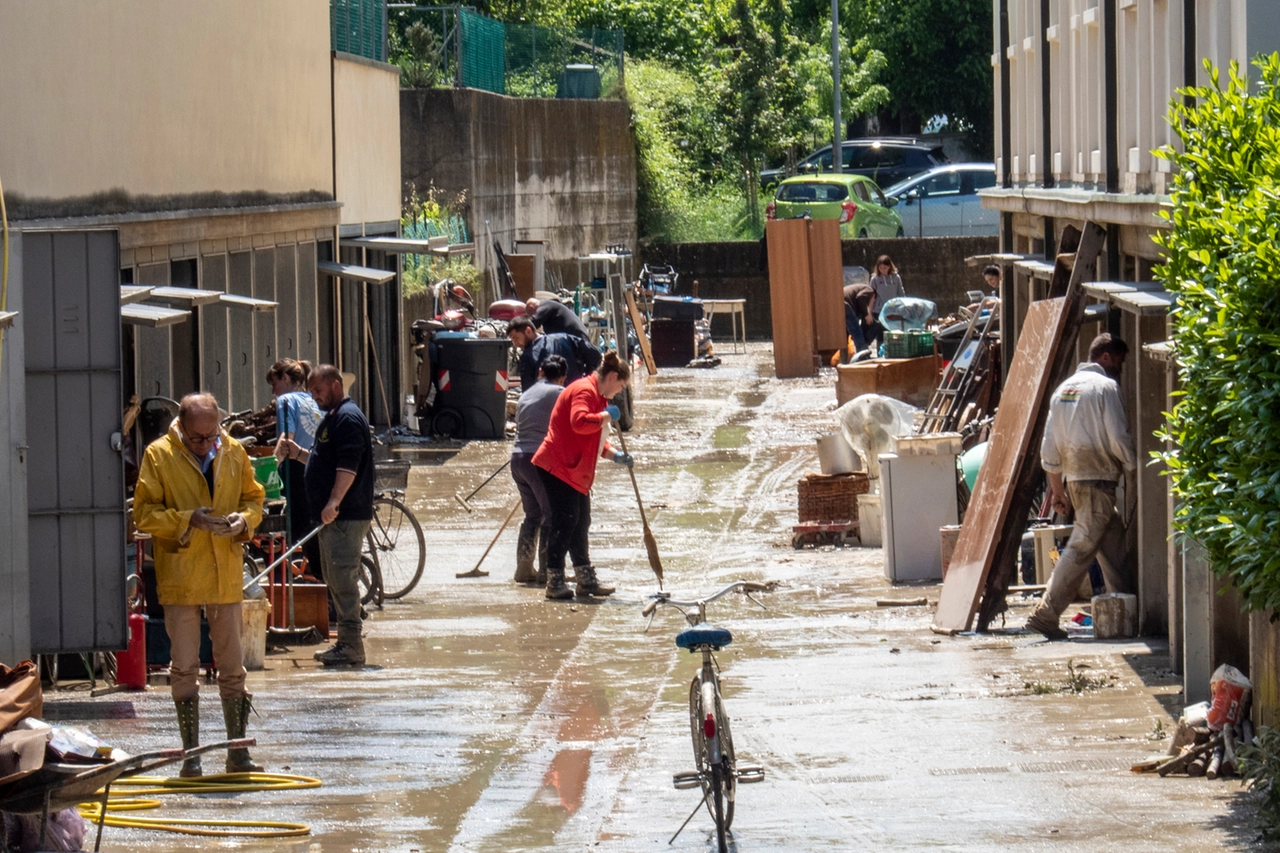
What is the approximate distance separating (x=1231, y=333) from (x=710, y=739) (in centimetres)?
245

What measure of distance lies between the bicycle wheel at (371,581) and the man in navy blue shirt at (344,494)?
1679 millimetres

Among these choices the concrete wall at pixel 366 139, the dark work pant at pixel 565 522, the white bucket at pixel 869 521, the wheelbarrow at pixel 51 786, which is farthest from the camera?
the concrete wall at pixel 366 139

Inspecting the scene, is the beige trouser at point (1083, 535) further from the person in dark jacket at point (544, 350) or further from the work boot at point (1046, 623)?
the person in dark jacket at point (544, 350)

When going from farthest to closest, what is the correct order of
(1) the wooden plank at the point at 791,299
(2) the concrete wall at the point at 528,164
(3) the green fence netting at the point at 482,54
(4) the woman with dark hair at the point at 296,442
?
(3) the green fence netting at the point at 482,54 < (1) the wooden plank at the point at 791,299 < (2) the concrete wall at the point at 528,164 < (4) the woman with dark hair at the point at 296,442

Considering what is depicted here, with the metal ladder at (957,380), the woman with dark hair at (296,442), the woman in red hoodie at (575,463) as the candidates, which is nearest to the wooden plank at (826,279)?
the metal ladder at (957,380)

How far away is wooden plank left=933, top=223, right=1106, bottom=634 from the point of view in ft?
36.8

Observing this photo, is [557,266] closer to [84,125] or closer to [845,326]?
[845,326]

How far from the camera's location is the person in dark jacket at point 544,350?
1520cm

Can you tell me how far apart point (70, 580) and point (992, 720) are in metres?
4.66

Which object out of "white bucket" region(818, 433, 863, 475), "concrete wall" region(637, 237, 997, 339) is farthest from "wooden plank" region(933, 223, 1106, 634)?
"concrete wall" region(637, 237, 997, 339)

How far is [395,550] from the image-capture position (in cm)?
1284

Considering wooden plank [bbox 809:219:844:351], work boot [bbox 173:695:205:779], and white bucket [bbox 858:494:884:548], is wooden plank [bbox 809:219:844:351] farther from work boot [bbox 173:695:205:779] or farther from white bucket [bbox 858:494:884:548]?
work boot [bbox 173:695:205:779]

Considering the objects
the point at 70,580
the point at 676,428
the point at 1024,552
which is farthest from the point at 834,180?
the point at 70,580

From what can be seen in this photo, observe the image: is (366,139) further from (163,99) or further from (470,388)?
(163,99)
